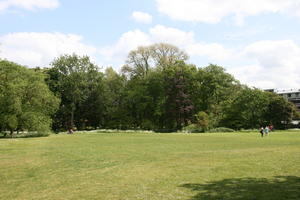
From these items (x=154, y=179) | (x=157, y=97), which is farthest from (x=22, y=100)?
(x=154, y=179)

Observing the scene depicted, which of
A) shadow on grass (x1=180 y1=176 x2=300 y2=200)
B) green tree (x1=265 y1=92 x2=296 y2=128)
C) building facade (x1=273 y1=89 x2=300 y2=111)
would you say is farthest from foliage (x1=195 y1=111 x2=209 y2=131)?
building facade (x1=273 y1=89 x2=300 y2=111)

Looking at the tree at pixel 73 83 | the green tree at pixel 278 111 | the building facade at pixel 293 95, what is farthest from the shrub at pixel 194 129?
the building facade at pixel 293 95

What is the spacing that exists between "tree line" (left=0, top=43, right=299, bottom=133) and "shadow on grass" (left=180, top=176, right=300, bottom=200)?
44.1m

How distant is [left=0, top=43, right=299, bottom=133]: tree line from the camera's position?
195 ft

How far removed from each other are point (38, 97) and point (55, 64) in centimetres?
2145

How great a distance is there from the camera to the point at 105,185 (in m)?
9.55

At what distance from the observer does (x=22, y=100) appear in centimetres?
4391

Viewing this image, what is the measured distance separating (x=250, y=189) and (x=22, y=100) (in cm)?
4194

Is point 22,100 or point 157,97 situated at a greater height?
point 157,97

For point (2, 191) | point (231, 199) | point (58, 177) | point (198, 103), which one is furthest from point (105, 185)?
point (198, 103)

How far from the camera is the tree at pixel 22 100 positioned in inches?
1645

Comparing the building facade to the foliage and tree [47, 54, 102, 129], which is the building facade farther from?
tree [47, 54, 102, 129]

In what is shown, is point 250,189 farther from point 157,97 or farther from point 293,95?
point 293,95

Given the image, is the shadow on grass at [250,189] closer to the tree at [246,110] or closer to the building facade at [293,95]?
the tree at [246,110]
